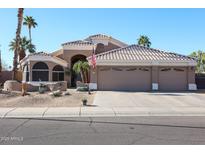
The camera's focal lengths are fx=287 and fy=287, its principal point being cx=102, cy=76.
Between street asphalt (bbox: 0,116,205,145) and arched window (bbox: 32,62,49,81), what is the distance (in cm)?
2093

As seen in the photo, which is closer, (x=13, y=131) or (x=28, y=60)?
(x=13, y=131)

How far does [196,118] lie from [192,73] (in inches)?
660

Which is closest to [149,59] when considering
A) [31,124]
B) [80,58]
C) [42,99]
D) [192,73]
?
[192,73]

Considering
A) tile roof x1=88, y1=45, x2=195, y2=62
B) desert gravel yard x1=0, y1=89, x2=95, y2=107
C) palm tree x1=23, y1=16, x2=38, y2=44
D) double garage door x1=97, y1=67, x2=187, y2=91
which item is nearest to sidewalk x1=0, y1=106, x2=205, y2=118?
desert gravel yard x1=0, y1=89, x2=95, y2=107

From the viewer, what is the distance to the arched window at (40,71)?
3316 cm

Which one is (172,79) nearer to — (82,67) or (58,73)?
(82,67)

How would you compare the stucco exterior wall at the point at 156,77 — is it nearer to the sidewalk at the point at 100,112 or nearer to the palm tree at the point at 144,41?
the sidewalk at the point at 100,112

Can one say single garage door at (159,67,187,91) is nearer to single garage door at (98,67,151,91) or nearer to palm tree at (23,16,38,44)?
single garage door at (98,67,151,91)

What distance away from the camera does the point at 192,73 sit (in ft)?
94.5

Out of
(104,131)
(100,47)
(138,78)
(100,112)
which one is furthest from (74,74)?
(104,131)

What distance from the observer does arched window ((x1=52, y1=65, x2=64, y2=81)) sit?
3409cm

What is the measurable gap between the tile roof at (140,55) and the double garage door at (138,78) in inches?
39.3

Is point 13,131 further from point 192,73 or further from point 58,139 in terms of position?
point 192,73

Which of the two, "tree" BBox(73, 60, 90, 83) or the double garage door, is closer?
the double garage door
